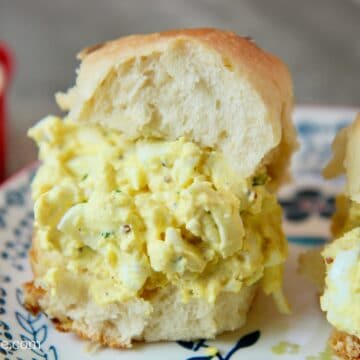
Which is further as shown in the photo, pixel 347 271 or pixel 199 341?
pixel 199 341

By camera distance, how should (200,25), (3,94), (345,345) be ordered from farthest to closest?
(200,25) → (3,94) → (345,345)

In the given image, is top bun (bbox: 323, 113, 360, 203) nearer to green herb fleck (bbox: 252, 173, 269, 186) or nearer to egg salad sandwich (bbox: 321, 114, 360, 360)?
egg salad sandwich (bbox: 321, 114, 360, 360)

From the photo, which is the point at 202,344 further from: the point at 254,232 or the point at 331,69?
the point at 331,69

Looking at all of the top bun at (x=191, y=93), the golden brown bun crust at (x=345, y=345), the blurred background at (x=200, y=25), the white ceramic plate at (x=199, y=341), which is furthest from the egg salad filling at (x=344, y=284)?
the blurred background at (x=200, y=25)

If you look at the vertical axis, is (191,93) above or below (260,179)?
above

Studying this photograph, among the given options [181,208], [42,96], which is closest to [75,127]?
[181,208]

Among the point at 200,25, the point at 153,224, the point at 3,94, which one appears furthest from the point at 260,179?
the point at 200,25

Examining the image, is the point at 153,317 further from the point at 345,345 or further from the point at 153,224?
the point at 345,345
